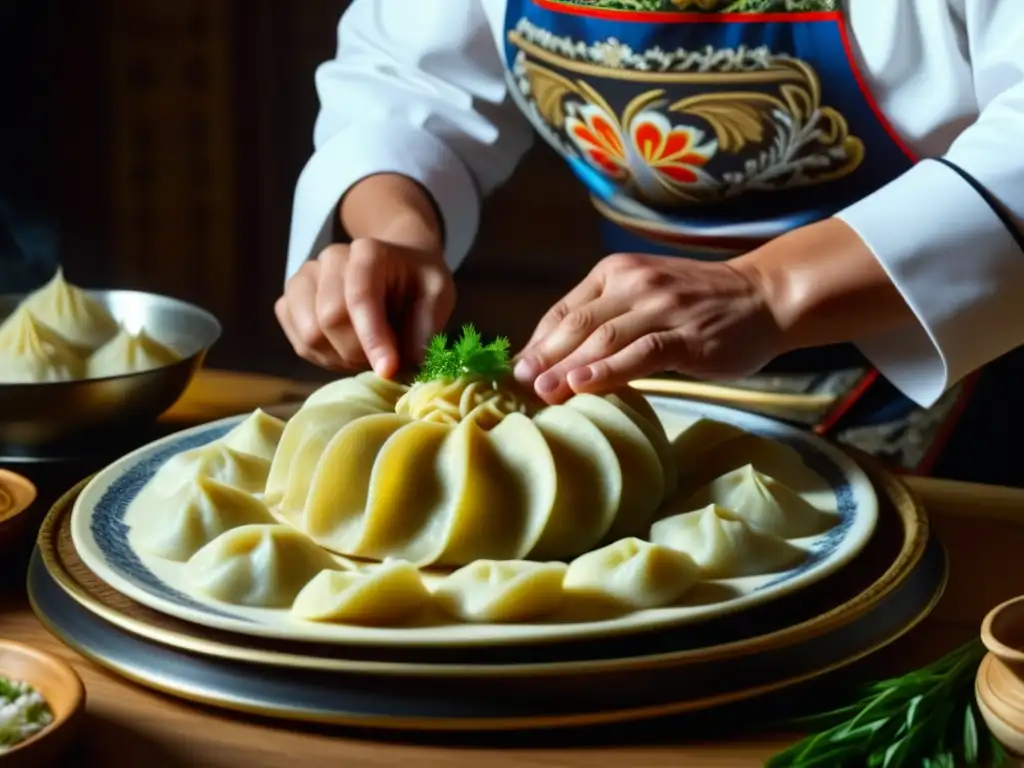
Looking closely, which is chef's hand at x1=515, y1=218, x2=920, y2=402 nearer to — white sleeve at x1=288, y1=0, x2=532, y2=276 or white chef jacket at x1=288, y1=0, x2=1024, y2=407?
white chef jacket at x1=288, y1=0, x2=1024, y2=407

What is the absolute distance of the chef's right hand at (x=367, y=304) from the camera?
57.3 inches

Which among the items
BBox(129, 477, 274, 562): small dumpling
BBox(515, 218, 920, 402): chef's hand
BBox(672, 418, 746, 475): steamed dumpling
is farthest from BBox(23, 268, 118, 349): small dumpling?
BBox(672, 418, 746, 475): steamed dumpling

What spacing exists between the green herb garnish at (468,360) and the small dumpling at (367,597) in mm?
292

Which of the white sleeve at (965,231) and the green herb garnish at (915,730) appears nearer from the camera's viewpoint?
the green herb garnish at (915,730)

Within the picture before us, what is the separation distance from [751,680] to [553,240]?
3155mm

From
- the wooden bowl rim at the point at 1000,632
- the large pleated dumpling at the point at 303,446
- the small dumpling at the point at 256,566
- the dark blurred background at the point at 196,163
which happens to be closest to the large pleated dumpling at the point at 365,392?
the large pleated dumpling at the point at 303,446

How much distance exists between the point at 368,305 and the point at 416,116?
523 millimetres

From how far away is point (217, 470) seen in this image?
133cm

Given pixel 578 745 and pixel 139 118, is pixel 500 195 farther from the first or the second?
pixel 578 745

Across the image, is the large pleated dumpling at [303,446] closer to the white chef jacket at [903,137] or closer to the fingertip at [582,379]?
the fingertip at [582,379]

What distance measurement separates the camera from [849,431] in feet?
5.81

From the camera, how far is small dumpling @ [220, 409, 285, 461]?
1.39 metres

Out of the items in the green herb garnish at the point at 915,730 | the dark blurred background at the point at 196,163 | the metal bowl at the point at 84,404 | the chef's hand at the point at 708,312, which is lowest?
the dark blurred background at the point at 196,163

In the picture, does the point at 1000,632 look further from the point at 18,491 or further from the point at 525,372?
the point at 18,491
